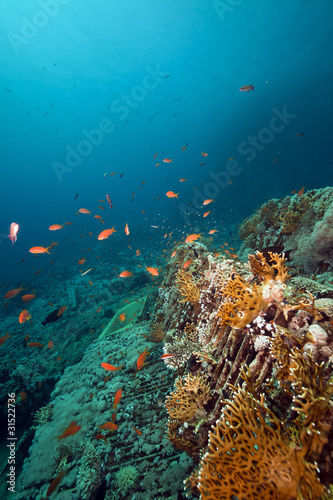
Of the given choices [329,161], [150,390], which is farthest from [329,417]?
[329,161]

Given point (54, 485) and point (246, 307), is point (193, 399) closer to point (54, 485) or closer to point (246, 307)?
point (246, 307)

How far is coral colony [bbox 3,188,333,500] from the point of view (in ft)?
5.53

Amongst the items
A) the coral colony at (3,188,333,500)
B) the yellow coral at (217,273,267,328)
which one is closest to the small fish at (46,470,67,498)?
the coral colony at (3,188,333,500)

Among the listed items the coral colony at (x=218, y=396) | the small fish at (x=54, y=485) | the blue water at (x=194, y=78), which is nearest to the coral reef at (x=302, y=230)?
the coral colony at (x=218, y=396)

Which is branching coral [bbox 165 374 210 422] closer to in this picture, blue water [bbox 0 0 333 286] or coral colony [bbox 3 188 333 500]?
coral colony [bbox 3 188 333 500]

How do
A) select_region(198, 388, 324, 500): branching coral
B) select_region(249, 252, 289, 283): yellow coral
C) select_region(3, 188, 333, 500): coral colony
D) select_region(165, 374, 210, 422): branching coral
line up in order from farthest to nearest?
select_region(165, 374, 210, 422): branching coral → select_region(249, 252, 289, 283): yellow coral → select_region(3, 188, 333, 500): coral colony → select_region(198, 388, 324, 500): branching coral

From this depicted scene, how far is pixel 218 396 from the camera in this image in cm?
301

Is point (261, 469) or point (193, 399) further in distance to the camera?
point (193, 399)

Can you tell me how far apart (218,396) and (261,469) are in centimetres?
144

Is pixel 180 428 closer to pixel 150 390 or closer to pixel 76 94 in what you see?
pixel 150 390

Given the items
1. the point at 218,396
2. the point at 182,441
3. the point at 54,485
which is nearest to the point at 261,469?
the point at 218,396

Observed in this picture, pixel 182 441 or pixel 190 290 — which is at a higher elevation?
pixel 190 290

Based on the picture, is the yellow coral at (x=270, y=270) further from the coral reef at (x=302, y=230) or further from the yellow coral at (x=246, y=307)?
the coral reef at (x=302, y=230)

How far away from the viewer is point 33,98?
63.7 metres
